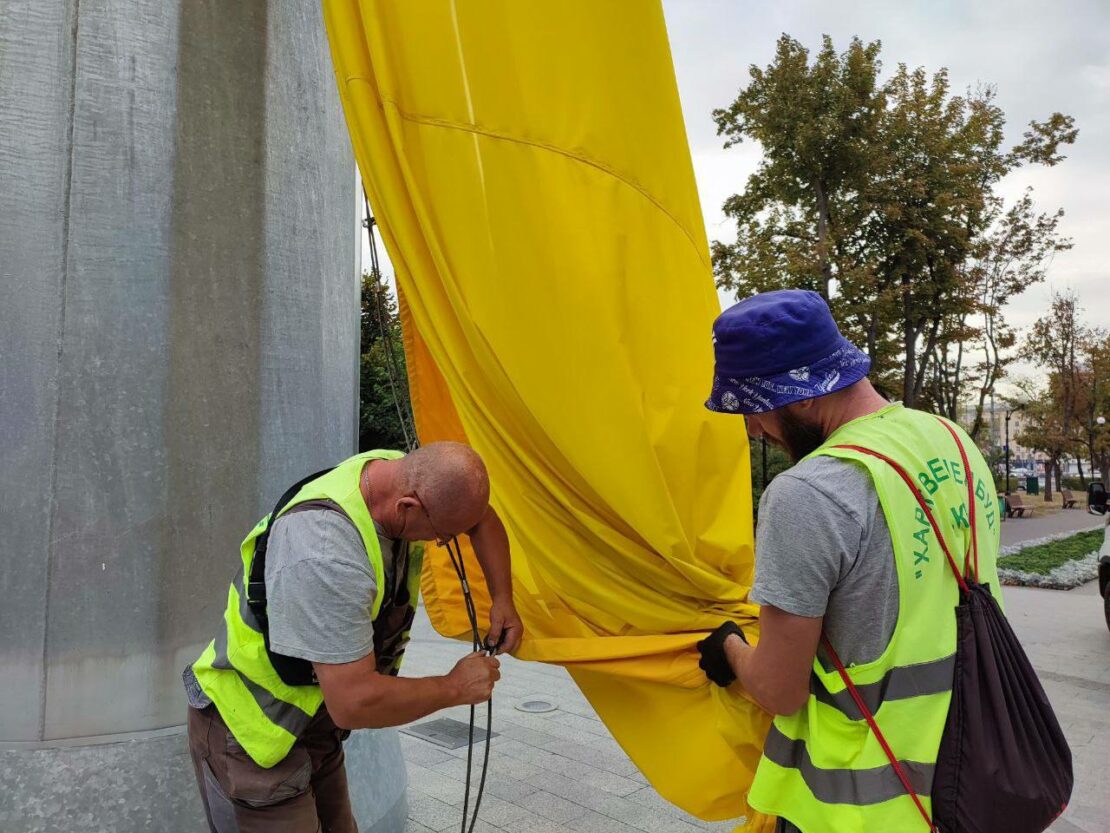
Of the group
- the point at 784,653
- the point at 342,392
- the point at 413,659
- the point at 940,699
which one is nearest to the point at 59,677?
the point at 342,392

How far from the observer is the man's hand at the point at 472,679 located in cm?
198

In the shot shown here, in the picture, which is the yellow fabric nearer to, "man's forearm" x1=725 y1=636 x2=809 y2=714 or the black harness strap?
"man's forearm" x1=725 y1=636 x2=809 y2=714

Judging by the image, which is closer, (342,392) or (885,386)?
(342,392)

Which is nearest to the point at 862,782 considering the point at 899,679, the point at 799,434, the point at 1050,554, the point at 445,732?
the point at 899,679

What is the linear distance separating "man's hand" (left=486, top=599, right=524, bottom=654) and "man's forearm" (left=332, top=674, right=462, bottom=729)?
0.35 metres

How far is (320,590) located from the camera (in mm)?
1850

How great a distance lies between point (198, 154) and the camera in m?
2.95

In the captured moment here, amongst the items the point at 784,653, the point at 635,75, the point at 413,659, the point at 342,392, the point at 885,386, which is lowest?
the point at 413,659

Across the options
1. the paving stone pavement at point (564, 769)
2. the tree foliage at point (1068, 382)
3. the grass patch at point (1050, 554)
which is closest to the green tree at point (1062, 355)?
the tree foliage at point (1068, 382)

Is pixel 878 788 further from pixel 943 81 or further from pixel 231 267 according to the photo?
pixel 943 81

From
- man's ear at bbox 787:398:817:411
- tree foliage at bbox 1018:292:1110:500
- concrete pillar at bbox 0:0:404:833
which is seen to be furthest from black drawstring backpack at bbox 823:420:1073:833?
tree foliage at bbox 1018:292:1110:500

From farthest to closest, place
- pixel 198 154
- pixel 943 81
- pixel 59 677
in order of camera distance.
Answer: pixel 943 81 < pixel 198 154 < pixel 59 677

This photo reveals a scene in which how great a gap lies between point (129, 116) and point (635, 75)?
1.75 meters

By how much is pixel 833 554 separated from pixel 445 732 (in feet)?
13.7
